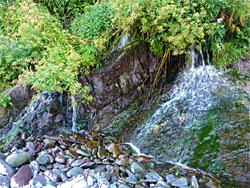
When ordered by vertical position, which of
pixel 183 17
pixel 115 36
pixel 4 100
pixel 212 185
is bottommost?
pixel 212 185

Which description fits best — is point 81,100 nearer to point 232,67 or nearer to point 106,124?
point 106,124

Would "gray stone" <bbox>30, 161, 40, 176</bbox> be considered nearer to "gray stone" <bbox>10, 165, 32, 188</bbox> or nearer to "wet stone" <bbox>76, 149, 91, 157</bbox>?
"gray stone" <bbox>10, 165, 32, 188</bbox>

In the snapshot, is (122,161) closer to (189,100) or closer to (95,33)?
(189,100)

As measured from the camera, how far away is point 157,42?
540 centimetres

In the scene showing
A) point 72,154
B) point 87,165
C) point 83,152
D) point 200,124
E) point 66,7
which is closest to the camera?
point 87,165

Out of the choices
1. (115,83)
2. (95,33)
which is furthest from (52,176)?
(95,33)

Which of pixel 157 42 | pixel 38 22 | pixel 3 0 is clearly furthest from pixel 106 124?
pixel 3 0

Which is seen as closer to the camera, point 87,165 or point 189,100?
point 87,165

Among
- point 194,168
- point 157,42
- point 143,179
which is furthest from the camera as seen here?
point 157,42

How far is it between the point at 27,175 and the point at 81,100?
225cm

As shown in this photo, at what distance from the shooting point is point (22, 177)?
3.14 m

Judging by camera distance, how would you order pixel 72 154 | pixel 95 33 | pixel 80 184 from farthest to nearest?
1. pixel 95 33
2. pixel 72 154
3. pixel 80 184

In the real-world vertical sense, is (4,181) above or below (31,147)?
below

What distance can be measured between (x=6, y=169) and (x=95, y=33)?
3.85m
